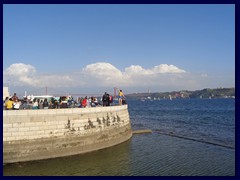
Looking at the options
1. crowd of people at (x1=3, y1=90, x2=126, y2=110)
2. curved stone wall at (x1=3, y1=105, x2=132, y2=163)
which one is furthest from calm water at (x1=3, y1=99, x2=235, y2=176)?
crowd of people at (x1=3, y1=90, x2=126, y2=110)

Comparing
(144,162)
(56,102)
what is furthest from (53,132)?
(144,162)

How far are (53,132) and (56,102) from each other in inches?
113

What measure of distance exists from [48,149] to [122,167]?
455 cm

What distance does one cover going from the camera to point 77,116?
18.8 meters

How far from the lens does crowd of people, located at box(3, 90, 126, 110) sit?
61.4ft

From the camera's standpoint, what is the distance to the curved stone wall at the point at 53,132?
16.3 metres

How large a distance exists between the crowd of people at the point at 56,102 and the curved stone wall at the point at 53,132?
5.55ft

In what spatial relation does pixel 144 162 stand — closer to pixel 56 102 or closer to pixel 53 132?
pixel 53 132

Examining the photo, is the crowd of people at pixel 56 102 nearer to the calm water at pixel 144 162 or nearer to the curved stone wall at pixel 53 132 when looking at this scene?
the curved stone wall at pixel 53 132

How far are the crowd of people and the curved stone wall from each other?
5.55ft
